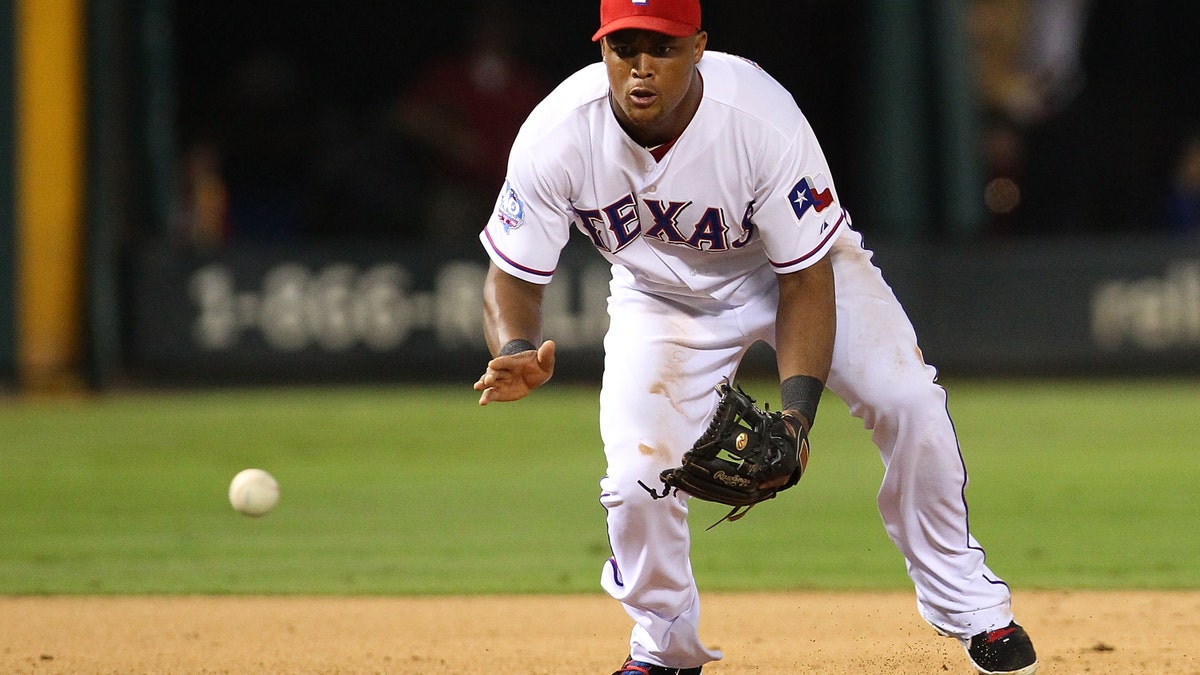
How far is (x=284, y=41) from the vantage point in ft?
44.3

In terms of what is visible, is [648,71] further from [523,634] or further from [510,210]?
[523,634]

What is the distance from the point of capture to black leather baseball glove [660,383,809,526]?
11.9ft

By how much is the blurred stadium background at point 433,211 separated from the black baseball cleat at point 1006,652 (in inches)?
277

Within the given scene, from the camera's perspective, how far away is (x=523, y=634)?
4.81 m

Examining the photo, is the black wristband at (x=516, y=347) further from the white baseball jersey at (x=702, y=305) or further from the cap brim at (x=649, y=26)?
the cap brim at (x=649, y=26)

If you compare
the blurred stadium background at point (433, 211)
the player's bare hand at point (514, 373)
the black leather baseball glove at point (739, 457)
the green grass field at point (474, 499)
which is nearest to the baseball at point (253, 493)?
the green grass field at point (474, 499)

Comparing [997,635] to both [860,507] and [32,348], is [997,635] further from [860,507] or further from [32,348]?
[32,348]

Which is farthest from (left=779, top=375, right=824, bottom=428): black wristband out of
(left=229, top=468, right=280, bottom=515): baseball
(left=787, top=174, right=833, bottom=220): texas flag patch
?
(left=229, top=468, right=280, bottom=515): baseball

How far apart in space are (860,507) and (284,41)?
805cm

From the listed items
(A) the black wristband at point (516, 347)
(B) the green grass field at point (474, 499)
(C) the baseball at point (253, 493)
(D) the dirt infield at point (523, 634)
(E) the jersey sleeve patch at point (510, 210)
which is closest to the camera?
A: (A) the black wristband at point (516, 347)

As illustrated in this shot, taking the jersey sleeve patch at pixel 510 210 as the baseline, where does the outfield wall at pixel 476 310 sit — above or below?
below

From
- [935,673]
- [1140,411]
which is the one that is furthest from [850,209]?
[935,673]

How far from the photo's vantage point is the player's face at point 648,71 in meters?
3.72

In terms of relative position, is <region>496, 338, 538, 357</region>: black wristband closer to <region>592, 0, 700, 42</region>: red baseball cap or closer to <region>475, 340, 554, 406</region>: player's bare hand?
<region>475, 340, 554, 406</region>: player's bare hand
